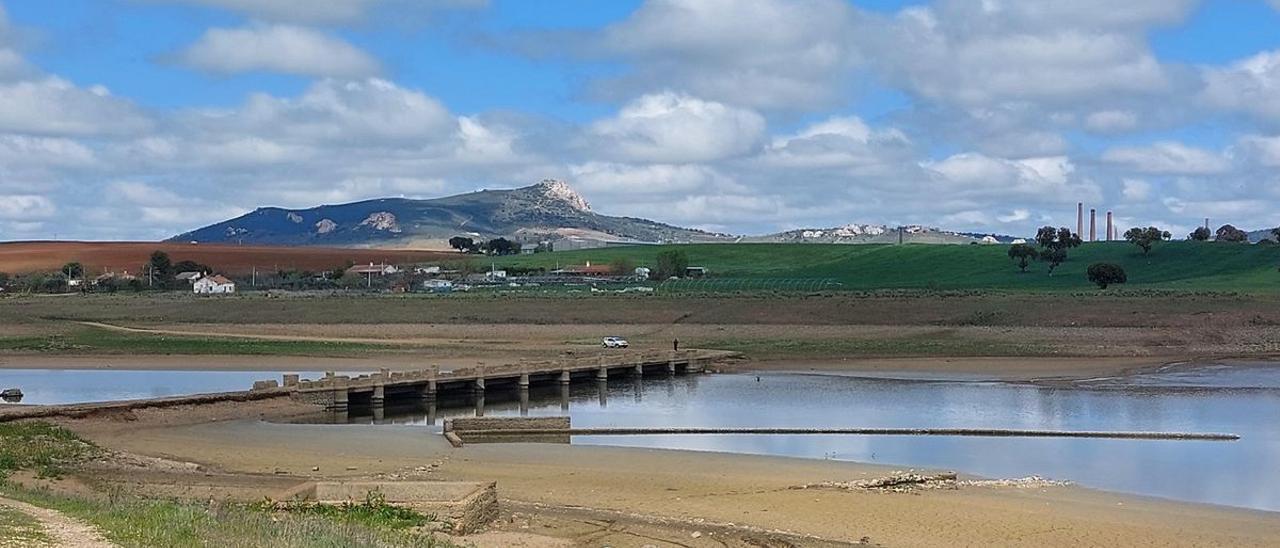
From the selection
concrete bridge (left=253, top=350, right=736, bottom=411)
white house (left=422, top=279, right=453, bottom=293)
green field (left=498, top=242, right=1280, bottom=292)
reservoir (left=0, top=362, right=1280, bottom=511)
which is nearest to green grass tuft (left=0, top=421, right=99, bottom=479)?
reservoir (left=0, top=362, right=1280, bottom=511)

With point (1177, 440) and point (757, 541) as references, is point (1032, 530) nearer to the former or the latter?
point (757, 541)

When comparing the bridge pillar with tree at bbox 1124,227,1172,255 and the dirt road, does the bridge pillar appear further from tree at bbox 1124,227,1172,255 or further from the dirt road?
tree at bbox 1124,227,1172,255

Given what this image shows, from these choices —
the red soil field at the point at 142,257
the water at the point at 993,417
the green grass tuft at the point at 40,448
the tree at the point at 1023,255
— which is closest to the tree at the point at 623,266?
the red soil field at the point at 142,257

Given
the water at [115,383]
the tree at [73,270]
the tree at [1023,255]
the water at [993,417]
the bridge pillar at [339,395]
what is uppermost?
the tree at [1023,255]

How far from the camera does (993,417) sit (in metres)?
39.6

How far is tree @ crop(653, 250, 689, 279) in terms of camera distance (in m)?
149

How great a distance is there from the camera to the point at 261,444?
3195 cm

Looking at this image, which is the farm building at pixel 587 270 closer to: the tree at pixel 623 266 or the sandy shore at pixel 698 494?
the tree at pixel 623 266

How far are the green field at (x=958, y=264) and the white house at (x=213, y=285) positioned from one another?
42923 millimetres

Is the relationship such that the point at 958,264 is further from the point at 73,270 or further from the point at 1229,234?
the point at 73,270

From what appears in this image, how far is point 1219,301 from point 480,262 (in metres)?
103

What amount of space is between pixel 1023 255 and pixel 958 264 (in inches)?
377

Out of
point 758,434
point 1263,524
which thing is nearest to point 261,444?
point 758,434

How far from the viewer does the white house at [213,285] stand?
127562mm
